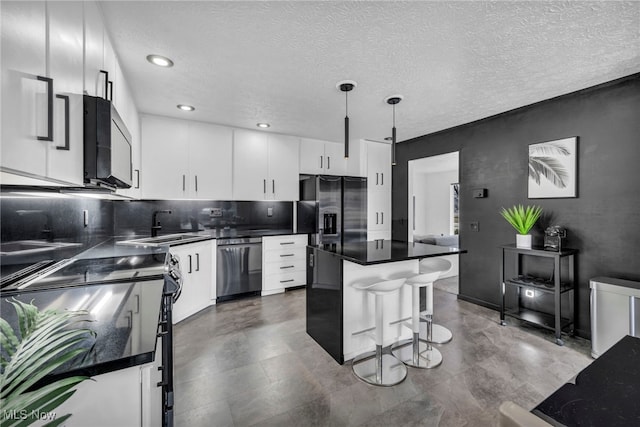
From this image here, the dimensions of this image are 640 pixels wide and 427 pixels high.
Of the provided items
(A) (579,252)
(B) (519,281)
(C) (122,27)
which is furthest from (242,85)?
(A) (579,252)

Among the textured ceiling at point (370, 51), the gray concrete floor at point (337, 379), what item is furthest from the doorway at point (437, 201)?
the gray concrete floor at point (337, 379)

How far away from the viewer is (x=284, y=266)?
4.07m

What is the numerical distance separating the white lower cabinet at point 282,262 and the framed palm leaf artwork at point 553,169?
2984mm

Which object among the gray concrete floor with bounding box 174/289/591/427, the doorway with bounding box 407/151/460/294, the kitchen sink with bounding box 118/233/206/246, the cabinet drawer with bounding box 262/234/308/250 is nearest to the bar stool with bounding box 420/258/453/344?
the gray concrete floor with bounding box 174/289/591/427

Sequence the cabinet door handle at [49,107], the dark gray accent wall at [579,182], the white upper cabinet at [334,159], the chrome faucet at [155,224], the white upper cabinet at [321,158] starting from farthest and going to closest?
1. the white upper cabinet at [334,159]
2. the white upper cabinet at [321,158]
3. the chrome faucet at [155,224]
4. the dark gray accent wall at [579,182]
5. the cabinet door handle at [49,107]

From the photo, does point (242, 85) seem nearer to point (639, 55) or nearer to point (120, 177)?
point (120, 177)

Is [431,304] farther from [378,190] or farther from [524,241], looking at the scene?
[378,190]

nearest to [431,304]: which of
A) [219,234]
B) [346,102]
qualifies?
[346,102]

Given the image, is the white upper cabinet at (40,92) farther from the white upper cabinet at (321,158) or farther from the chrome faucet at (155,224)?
the white upper cabinet at (321,158)

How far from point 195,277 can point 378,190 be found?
3.28 meters

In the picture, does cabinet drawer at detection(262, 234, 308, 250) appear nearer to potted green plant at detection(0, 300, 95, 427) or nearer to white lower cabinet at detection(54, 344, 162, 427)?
white lower cabinet at detection(54, 344, 162, 427)

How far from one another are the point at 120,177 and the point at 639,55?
3.79 metres

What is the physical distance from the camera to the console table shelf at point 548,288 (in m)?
2.57

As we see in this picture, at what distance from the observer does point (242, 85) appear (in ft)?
8.38
